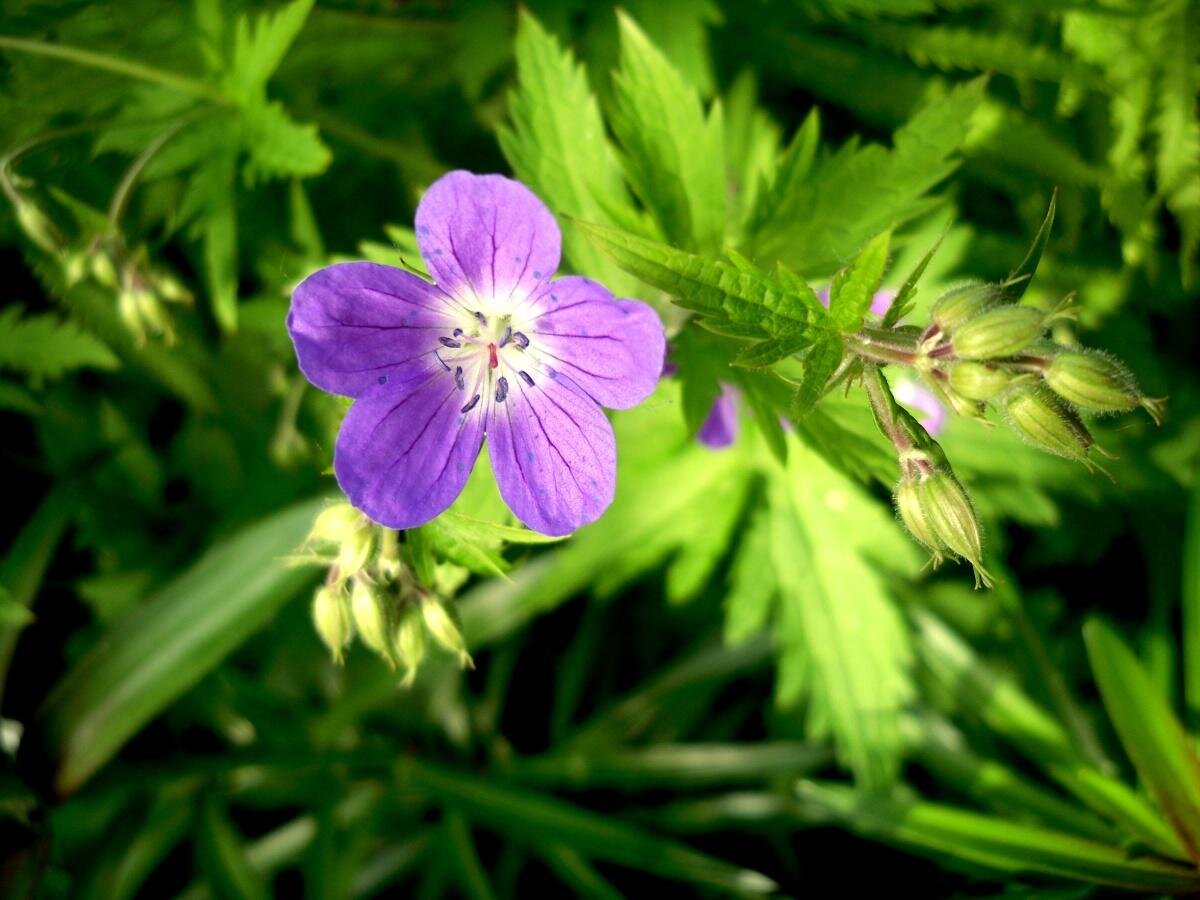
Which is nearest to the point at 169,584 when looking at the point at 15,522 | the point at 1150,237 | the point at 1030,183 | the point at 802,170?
the point at 15,522

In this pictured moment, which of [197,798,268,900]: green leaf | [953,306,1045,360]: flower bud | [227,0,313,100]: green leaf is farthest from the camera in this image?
[197,798,268,900]: green leaf

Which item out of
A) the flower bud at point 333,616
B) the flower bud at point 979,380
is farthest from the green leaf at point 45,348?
the flower bud at point 979,380

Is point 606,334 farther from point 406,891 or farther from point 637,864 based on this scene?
point 406,891

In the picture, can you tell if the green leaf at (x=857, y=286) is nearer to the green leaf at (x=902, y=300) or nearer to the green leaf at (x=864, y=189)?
the green leaf at (x=902, y=300)

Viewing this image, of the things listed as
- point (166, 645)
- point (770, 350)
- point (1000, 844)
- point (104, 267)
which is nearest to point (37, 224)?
point (104, 267)

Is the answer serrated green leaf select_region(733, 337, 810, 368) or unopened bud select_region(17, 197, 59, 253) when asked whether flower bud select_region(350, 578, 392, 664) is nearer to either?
serrated green leaf select_region(733, 337, 810, 368)

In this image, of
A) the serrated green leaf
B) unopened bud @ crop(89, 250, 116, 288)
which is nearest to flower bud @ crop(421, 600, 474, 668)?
the serrated green leaf

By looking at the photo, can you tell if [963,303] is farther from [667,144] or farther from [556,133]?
[556,133]
